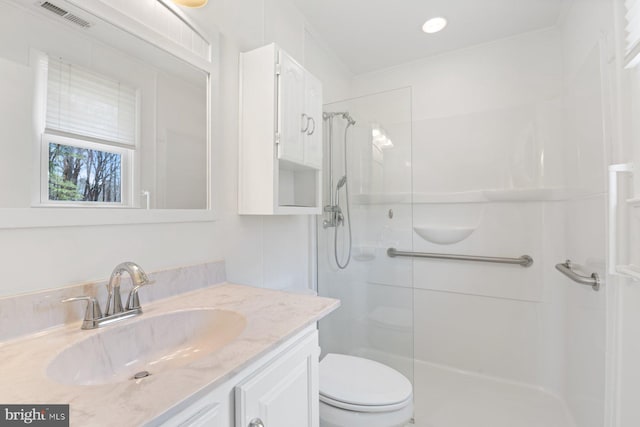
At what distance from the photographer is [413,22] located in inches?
76.0

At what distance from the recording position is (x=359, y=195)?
1.98 metres

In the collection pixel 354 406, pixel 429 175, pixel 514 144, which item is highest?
pixel 514 144

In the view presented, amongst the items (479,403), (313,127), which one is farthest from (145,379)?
(479,403)

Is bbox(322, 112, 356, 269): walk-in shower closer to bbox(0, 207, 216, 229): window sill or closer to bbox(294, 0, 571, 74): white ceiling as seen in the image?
bbox(294, 0, 571, 74): white ceiling

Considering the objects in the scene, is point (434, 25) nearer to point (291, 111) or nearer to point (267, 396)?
point (291, 111)

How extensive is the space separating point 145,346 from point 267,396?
41 cm

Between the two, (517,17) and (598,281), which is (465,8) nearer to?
(517,17)

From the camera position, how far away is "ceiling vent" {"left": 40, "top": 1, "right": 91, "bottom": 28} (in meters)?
0.78

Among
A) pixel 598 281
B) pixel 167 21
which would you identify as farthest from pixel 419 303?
pixel 167 21

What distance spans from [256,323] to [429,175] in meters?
1.91

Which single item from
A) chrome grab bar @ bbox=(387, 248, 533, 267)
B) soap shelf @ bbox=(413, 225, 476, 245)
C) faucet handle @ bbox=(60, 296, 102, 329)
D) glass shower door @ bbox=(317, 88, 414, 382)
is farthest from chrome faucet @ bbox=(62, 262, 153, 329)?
soap shelf @ bbox=(413, 225, 476, 245)

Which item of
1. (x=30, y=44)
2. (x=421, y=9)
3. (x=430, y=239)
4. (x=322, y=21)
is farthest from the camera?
(x=430, y=239)

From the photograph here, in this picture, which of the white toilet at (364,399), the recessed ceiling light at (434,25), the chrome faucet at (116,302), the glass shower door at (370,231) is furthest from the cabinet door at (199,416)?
the recessed ceiling light at (434,25)

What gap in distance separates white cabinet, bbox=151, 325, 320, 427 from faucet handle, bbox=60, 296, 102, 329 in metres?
0.46
